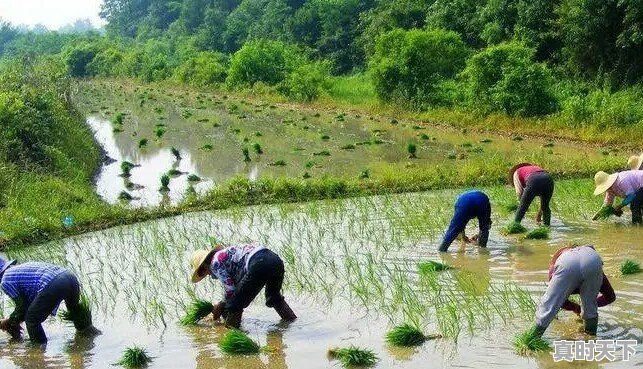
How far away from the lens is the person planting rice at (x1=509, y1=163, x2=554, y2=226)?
10148 mm

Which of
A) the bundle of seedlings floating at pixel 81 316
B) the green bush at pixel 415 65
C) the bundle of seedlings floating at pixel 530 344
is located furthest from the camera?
the green bush at pixel 415 65

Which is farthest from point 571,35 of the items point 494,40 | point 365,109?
point 365,109

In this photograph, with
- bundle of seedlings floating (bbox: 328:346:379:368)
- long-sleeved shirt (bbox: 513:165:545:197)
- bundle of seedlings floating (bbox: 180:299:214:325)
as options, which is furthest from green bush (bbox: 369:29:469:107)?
bundle of seedlings floating (bbox: 328:346:379:368)

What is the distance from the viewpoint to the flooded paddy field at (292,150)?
16.0 meters

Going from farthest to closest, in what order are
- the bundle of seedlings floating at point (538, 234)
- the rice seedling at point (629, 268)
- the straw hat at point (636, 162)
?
the straw hat at point (636, 162), the bundle of seedlings floating at point (538, 234), the rice seedling at point (629, 268)

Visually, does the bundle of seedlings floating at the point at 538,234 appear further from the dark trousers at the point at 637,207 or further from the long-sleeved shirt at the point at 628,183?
the dark trousers at the point at 637,207

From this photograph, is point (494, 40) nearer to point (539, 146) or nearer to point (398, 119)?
point (398, 119)

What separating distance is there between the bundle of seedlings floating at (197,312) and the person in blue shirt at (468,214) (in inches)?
130

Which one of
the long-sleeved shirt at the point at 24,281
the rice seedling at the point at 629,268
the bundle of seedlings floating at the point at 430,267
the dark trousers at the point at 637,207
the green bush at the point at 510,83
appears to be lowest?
the rice seedling at the point at 629,268

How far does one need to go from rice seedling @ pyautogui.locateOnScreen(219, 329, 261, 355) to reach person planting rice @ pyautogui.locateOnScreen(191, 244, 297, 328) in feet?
1.67

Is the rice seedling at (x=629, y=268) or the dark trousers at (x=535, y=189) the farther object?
the dark trousers at (x=535, y=189)

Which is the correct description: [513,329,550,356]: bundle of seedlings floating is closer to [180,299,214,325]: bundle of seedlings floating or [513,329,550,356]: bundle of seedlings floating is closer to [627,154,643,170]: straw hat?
[180,299,214,325]: bundle of seedlings floating

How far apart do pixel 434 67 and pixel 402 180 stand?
14.9 metres

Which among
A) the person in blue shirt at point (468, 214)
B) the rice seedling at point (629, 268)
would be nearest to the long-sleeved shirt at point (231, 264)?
the person in blue shirt at point (468, 214)
